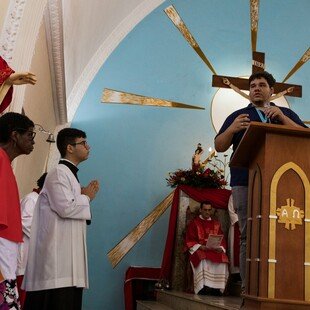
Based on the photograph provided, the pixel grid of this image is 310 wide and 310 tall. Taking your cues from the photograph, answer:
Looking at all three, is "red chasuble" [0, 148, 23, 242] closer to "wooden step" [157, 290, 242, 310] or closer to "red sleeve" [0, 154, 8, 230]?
"red sleeve" [0, 154, 8, 230]

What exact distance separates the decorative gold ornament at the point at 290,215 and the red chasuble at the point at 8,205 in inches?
46.9

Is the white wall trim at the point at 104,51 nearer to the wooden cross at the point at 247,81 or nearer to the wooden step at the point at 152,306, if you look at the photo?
the wooden cross at the point at 247,81

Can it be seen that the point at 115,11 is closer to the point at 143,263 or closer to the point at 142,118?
the point at 142,118

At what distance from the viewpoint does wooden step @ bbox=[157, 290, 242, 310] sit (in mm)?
3567

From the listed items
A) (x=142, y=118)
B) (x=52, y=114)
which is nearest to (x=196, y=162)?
(x=142, y=118)

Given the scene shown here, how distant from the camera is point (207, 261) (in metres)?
5.93

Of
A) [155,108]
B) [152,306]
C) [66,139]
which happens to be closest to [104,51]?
[155,108]

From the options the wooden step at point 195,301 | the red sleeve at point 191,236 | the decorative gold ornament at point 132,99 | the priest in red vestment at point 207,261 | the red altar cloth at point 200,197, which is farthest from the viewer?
the decorative gold ornament at point 132,99

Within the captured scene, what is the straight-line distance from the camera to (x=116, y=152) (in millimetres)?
7609

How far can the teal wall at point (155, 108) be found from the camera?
731 centimetres

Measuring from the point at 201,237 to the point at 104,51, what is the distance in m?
3.65

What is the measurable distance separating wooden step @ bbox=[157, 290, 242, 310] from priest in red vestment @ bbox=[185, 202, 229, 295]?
0.46m

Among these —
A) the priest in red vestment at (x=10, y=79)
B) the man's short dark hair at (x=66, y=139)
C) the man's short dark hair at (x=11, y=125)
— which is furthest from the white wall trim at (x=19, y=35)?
the man's short dark hair at (x=11, y=125)

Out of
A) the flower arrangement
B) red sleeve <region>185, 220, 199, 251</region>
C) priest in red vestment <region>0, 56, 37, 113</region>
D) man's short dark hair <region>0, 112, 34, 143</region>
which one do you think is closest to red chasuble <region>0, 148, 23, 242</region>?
man's short dark hair <region>0, 112, 34, 143</region>
